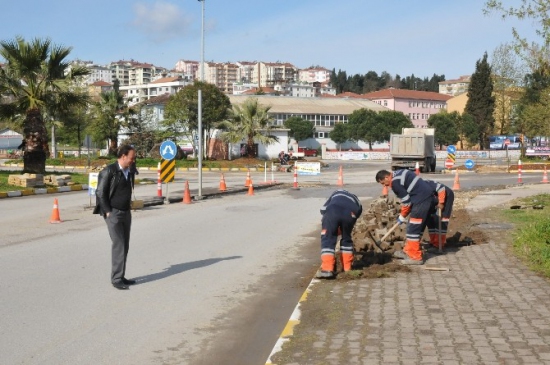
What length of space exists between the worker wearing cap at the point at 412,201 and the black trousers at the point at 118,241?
3827 millimetres

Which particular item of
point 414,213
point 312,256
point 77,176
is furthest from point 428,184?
point 77,176

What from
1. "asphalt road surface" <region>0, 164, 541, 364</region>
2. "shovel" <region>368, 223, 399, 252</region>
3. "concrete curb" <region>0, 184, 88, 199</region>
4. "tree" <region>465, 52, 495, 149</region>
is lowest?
"asphalt road surface" <region>0, 164, 541, 364</region>

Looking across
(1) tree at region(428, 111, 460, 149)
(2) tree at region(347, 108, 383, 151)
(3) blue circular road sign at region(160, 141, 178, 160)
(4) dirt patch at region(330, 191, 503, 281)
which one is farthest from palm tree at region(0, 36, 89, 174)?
(1) tree at region(428, 111, 460, 149)

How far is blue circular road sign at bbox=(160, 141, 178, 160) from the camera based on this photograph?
22.8 m

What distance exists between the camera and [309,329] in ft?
22.2

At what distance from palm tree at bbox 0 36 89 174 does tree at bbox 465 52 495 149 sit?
231ft

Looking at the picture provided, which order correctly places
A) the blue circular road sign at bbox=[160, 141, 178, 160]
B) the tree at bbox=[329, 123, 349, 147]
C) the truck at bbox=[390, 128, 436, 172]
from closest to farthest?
the blue circular road sign at bbox=[160, 141, 178, 160] → the truck at bbox=[390, 128, 436, 172] → the tree at bbox=[329, 123, 349, 147]

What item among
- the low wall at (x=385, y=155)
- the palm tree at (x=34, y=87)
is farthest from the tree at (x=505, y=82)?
the palm tree at (x=34, y=87)

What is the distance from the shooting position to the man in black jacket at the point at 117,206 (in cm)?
889

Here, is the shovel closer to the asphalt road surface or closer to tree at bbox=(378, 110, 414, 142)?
the asphalt road surface

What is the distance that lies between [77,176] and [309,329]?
95.5ft

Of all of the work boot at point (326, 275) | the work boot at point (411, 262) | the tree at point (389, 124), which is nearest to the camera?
the work boot at point (326, 275)

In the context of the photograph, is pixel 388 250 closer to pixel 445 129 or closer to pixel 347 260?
pixel 347 260

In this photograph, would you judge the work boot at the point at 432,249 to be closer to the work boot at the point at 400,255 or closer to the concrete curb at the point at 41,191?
the work boot at the point at 400,255
